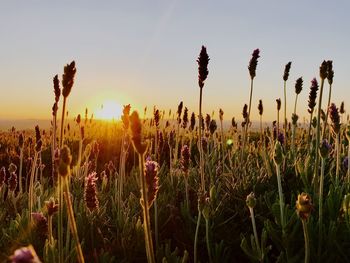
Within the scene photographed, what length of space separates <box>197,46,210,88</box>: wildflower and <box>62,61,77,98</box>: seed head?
119 cm

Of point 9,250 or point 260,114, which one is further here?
point 260,114

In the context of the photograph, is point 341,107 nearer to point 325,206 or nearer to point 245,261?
point 325,206

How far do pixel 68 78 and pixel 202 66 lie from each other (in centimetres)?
125

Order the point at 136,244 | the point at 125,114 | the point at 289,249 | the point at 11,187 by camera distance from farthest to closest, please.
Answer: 1. the point at 11,187
2. the point at 136,244
3. the point at 289,249
4. the point at 125,114

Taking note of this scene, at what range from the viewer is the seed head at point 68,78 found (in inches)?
90.2

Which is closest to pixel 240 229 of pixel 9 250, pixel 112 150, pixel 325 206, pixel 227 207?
pixel 227 207

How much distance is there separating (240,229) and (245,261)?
38cm

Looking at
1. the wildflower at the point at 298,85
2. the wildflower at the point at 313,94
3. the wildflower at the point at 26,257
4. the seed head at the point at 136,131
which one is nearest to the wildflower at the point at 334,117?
the wildflower at the point at 313,94

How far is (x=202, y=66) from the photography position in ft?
10.9

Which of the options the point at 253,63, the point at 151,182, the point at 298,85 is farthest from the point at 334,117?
the point at 298,85

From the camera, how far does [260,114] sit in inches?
244

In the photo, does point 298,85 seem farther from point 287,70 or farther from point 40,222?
point 40,222

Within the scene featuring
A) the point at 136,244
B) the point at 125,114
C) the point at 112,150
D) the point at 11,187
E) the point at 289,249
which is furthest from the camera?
the point at 112,150

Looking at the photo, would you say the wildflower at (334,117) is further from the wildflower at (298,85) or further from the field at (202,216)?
the wildflower at (298,85)
